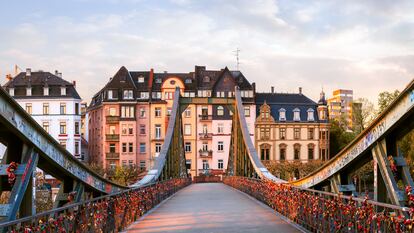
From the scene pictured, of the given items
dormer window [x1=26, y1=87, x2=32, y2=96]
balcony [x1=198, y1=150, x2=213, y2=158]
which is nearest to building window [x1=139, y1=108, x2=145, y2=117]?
balcony [x1=198, y1=150, x2=213, y2=158]

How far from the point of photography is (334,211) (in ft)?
33.1

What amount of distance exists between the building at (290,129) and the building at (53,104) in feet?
68.5

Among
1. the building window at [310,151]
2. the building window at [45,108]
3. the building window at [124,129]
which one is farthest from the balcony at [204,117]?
the building window at [45,108]

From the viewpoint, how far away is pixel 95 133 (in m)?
72.2

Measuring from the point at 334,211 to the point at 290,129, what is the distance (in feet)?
199

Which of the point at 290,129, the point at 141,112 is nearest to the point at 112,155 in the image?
the point at 141,112

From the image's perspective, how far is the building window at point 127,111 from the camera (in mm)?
66812

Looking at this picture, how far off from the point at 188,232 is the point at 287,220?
9.94ft

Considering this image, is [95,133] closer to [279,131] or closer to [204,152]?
[204,152]

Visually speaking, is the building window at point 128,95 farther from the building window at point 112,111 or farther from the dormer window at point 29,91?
the dormer window at point 29,91

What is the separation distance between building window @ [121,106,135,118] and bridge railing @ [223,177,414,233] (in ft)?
164

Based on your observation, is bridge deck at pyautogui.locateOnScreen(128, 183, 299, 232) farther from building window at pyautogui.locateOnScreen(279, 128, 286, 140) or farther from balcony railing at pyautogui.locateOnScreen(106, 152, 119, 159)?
building window at pyautogui.locateOnScreen(279, 128, 286, 140)

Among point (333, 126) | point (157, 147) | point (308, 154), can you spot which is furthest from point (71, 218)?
point (333, 126)

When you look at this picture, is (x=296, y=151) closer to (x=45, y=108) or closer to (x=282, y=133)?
(x=282, y=133)
